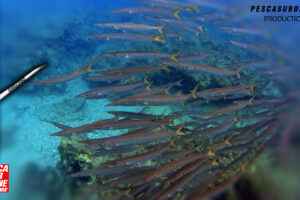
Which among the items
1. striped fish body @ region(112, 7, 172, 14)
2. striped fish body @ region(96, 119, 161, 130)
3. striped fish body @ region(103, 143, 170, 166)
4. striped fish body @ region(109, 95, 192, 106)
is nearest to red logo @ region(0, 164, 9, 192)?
striped fish body @ region(96, 119, 161, 130)

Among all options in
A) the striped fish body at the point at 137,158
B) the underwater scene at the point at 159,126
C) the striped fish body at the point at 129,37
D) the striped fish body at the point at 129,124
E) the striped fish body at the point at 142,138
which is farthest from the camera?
the striped fish body at the point at 129,37

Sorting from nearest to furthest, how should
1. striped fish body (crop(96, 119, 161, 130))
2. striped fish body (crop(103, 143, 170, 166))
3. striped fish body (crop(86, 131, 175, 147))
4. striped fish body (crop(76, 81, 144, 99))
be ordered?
striped fish body (crop(103, 143, 170, 166)) < striped fish body (crop(86, 131, 175, 147)) < striped fish body (crop(96, 119, 161, 130)) < striped fish body (crop(76, 81, 144, 99))

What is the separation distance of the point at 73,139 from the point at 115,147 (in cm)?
128

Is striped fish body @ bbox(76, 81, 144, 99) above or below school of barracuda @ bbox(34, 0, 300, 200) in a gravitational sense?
above

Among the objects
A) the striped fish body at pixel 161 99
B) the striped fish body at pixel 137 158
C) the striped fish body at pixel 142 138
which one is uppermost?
the striped fish body at pixel 161 99

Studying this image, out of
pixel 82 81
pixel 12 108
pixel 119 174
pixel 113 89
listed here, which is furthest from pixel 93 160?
pixel 82 81

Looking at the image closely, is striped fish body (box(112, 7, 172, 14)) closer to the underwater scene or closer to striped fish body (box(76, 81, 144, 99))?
the underwater scene

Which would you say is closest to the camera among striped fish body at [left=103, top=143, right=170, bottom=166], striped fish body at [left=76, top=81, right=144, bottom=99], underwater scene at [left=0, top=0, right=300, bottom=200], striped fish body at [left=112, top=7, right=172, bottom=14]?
underwater scene at [left=0, top=0, right=300, bottom=200]

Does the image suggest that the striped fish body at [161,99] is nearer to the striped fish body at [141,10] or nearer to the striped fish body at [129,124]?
the striped fish body at [129,124]

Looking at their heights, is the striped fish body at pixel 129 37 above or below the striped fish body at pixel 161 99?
above

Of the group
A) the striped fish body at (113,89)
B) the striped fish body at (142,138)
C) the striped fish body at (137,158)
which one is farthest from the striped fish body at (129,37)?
the striped fish body at (137,158)

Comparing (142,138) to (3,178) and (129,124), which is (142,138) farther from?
(3,178)

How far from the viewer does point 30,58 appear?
39.8 ft

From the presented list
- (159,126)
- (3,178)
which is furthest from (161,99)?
(3,178)
